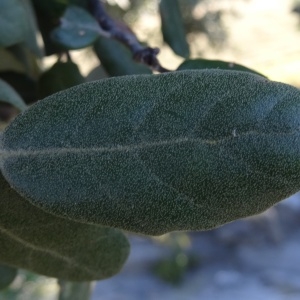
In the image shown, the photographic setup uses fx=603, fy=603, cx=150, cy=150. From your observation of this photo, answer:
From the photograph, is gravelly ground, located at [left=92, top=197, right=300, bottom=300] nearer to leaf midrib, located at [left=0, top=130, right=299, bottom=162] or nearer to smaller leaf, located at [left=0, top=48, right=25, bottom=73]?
smaller leaf, located at [left=0, top=48, right=25, bottom=73]

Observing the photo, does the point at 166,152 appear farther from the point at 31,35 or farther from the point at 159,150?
the point at 31,35

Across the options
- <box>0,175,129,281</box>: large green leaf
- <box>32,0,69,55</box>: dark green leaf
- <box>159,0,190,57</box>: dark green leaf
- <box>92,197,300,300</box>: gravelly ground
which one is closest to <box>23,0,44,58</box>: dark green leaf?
<box>32,0,69,55</box>: dark green leaf

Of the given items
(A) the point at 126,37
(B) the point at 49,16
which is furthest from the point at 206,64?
(B) the point at 49,16

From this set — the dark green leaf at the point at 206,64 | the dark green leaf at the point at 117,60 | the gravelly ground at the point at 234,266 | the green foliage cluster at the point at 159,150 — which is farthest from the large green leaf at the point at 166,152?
the gravelly ground at the point at 234,266

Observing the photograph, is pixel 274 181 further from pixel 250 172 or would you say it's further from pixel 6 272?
pixel 6 272

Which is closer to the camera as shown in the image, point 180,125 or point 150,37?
point 180,125

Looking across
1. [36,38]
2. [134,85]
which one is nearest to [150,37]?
[36,38]

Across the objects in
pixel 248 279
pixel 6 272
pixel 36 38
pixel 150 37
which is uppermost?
pixel 36 38
